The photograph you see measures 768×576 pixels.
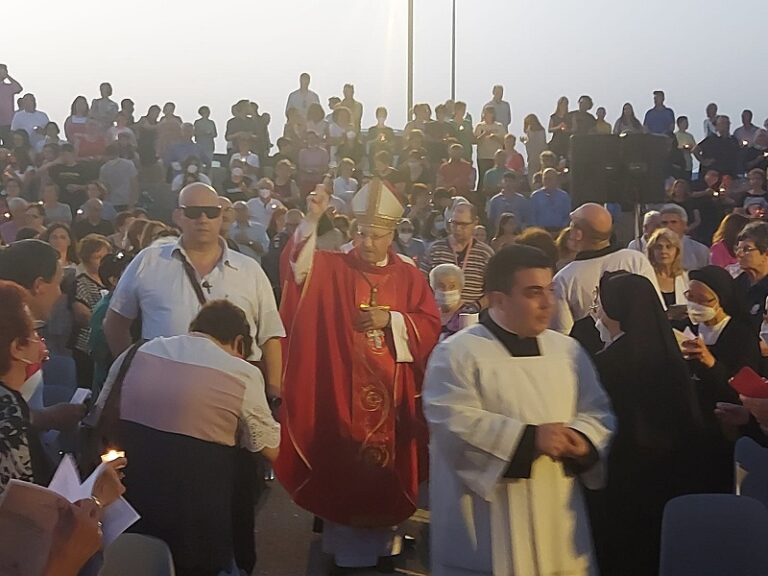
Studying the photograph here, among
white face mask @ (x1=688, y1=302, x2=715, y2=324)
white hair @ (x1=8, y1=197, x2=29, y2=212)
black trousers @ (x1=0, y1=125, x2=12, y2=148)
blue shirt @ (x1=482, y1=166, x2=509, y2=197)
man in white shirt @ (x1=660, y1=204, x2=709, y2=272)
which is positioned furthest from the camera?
black trousers @ (x1=0, y1=125, x2=12, y2=148)

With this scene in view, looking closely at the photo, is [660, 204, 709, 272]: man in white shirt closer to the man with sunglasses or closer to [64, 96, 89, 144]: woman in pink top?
the man with sunglasses

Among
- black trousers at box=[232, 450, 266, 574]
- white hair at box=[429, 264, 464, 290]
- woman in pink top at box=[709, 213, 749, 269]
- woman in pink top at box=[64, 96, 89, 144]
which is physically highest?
woman in pink top at box=[64, 96, 89, 144]

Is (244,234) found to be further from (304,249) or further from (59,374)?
(304,249)

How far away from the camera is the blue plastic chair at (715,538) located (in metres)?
3.71

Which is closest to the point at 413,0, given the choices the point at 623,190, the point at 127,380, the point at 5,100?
the point at 5,100

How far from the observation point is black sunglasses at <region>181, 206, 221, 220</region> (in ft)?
19.3

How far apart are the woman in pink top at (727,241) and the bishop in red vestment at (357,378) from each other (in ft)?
12.5

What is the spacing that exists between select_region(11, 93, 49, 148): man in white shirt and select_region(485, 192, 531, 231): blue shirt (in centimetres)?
581

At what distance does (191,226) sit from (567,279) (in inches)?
85.1

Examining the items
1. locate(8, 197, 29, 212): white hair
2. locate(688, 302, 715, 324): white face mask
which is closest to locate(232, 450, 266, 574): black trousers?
locate(688, 302, 715, 324): white face mask

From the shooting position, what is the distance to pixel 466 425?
12.2ft

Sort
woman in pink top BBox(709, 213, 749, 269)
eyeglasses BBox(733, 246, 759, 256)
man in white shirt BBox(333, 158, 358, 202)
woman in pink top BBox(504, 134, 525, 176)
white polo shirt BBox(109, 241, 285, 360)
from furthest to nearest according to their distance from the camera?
woman in pink top BBox(504, 134, 525, 176), man in white shirt BBox(333, 158, 358, 202), woman in pink top BBox(709, 213, 749, 269), eyeglasses BBox(733, 246, 759, 256), white polo shirt BBox(109, 241, 285, 360)

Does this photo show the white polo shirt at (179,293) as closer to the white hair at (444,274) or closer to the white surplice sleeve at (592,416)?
Answer: the white hair at (444,274)

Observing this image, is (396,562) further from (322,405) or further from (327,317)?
(327,317)
